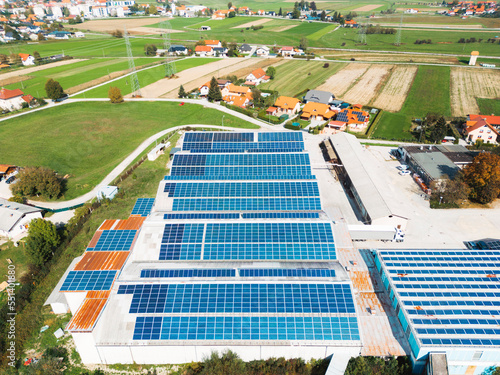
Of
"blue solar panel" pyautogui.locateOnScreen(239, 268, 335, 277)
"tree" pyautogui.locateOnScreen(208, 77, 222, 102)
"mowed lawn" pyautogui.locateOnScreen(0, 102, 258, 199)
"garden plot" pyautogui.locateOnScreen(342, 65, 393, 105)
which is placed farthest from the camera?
"garden plot" pyautogui.locateOnScreen(342, 65, 393, 105)

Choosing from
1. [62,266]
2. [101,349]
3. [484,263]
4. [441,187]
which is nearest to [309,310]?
[101,349]

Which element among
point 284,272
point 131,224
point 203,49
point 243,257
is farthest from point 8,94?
point 284,272

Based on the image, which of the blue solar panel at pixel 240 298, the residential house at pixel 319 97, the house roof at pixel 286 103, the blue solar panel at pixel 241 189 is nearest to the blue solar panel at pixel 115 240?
the blue solar panel at pixel 240 298

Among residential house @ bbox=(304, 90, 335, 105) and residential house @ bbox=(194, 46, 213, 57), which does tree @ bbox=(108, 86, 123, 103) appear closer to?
residential house @ bbox=(304, 90, 335, 105)

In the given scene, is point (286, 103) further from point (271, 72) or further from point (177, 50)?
point (177, 50)

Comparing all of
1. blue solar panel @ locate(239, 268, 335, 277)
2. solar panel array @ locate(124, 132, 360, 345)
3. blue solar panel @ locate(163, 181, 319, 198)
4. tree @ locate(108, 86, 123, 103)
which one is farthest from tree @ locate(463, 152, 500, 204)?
tree @ locate(108, 86, 123, 103)

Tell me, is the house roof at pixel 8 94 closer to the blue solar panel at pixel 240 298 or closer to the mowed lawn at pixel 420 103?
the blue solar panel at pixel 240 298

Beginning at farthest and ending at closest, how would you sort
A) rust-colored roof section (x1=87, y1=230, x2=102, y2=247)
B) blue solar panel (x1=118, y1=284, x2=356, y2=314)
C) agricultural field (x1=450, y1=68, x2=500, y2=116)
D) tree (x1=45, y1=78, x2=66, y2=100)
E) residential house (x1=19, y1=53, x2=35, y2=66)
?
residential house (x1=19, y1=53, x2=35, y2=66), tree (x1=45, y1=78, x2=66, y2=100), agricultural field (x1=450, y1=68, x2=500, y2=116), rust-colored roof section (x1=87, y1=230, x2=102, y2=247), blue solar panel (x1=118, y1=284, x2=356, y2=314)
